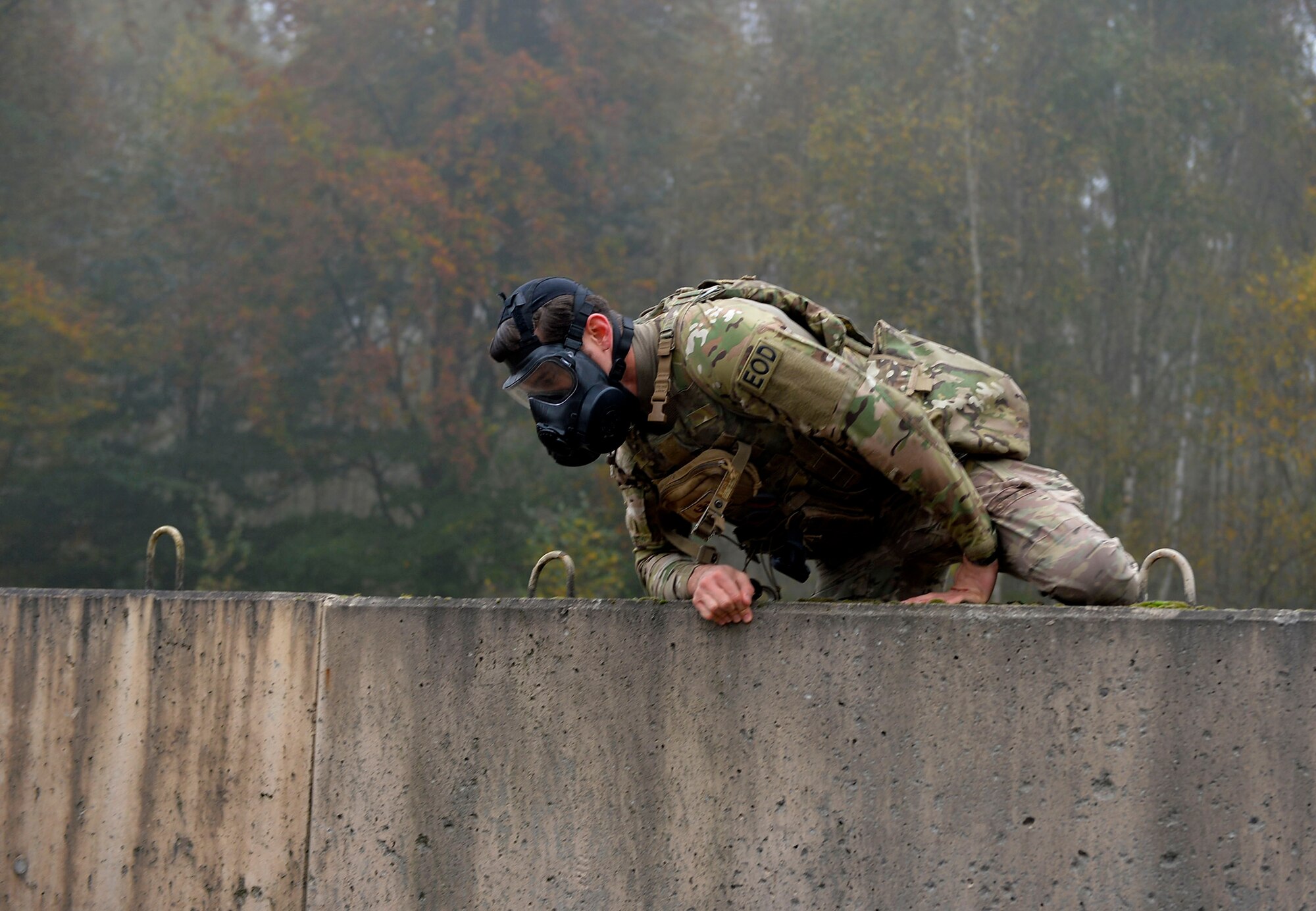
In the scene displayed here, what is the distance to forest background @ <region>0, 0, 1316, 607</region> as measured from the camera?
67.9 feet

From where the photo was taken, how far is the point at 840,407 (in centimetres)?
289

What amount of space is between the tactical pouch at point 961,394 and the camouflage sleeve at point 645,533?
A: 0.77 metres

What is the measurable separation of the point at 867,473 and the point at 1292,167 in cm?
2200

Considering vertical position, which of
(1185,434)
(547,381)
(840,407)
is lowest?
(840,407)

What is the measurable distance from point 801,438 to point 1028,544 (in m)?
0.67

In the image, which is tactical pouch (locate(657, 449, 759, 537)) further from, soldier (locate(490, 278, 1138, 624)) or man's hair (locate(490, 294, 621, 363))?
man's hair (locate(490, 294, 621, 363))

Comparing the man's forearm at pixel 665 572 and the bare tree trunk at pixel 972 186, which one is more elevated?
the bare tree trunk at pixel 972 186

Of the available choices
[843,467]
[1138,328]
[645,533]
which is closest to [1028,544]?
[843,467]

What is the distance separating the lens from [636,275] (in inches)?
934

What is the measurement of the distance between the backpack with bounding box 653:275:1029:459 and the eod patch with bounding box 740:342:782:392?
0.41 metres

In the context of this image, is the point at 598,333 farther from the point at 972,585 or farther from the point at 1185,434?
the point at 1185,434

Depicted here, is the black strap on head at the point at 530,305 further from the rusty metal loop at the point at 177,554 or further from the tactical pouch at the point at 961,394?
the rusty metal loop at the point at 177,554

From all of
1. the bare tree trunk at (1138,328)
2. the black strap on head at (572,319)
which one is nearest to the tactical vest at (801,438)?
the black strap on head at (572,319)

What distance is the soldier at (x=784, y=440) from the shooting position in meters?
2.91
